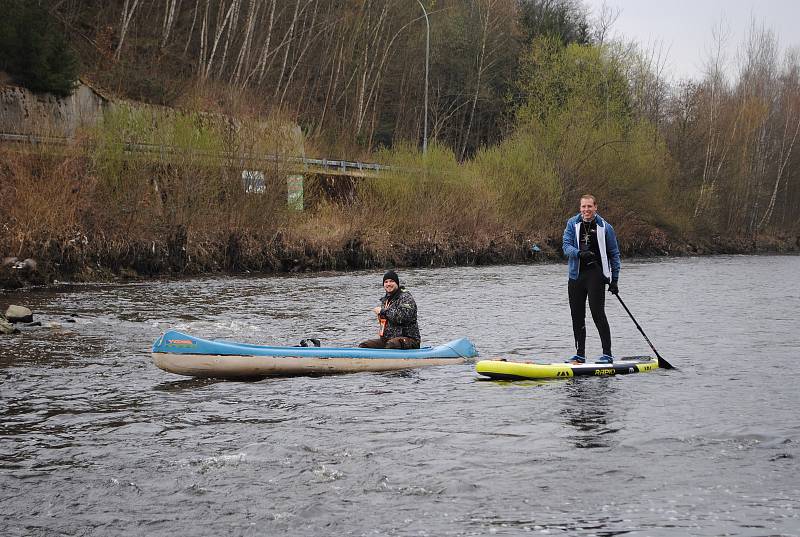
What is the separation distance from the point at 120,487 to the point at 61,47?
2329cm

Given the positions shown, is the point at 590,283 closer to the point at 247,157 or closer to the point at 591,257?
the point at 591,257

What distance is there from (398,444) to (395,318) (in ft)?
11.4

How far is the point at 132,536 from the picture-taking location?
5.73 meters

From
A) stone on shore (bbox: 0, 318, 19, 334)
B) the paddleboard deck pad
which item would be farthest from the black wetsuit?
stone on shore (bbox: 0, 318, 19, 334)

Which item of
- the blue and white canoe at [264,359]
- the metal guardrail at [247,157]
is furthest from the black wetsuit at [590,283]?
the metal guardrail at [247,157]

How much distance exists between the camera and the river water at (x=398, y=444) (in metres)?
6.07

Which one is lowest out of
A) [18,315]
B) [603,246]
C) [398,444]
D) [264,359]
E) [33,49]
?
[398,444]

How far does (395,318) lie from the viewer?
11.2 meters

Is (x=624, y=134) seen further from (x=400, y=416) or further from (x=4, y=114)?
(x=400, y=416)

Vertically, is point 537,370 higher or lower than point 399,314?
lower

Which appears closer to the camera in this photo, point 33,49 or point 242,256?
point 242,256

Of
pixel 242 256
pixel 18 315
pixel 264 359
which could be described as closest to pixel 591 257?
pixel 264 359

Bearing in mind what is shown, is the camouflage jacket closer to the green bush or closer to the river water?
the river water

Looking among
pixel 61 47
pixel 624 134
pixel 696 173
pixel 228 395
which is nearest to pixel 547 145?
pixel 624 134
